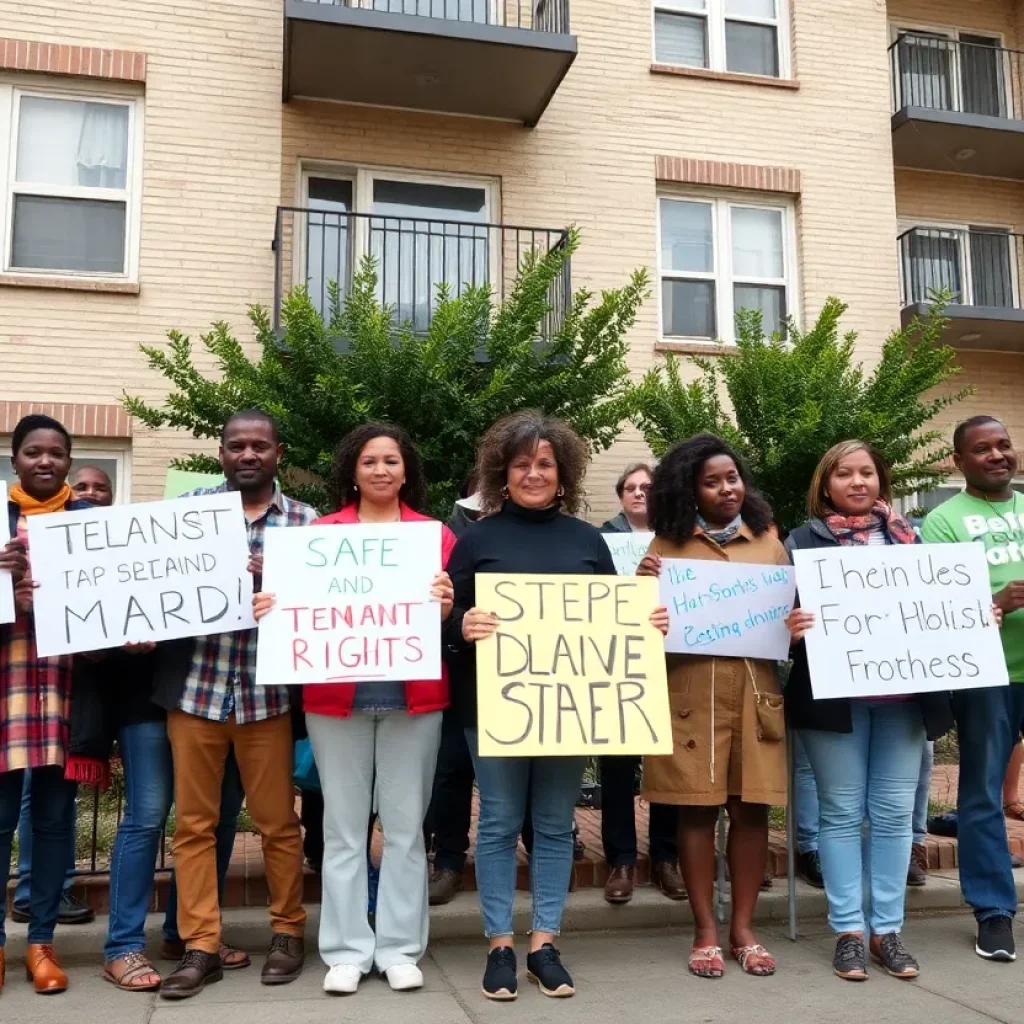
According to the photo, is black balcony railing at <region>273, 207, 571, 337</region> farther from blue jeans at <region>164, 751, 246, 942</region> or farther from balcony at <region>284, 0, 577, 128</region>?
blue jeans at <region>164, 751, 246, 942</region>

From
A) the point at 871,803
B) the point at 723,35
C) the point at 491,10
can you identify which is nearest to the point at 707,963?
the point at 871,803

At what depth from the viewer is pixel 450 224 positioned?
9.59 m

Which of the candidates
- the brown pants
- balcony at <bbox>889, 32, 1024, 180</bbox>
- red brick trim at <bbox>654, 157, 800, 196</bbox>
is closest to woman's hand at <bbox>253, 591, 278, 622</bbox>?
the brown pants

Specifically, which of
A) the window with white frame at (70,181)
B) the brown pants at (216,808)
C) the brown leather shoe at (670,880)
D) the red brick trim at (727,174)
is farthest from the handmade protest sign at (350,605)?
the red brick trim at (727,174)

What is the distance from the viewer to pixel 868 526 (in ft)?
13.5

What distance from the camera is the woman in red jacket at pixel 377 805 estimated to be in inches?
145

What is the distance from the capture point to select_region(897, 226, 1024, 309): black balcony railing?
1180cm

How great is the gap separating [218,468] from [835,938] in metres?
5.34

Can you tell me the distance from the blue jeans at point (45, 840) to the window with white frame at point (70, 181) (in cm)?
616

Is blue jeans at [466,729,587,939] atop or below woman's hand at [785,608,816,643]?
below

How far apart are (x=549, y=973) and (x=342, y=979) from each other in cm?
73

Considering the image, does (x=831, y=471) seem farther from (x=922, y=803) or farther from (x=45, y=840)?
(x=45, y=840)

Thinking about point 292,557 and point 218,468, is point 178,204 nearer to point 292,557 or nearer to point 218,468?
point 218,468

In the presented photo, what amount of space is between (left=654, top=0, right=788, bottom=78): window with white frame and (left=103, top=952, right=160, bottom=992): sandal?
9.72 meters
